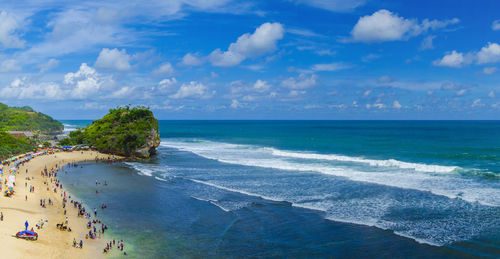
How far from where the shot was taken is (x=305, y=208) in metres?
34.1

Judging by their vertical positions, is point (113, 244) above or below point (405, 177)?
below

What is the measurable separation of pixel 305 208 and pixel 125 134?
170 ft

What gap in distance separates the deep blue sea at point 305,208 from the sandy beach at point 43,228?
2.74 m

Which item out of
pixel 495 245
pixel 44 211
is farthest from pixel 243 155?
pixel 495 245

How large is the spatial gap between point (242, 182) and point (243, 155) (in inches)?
1118

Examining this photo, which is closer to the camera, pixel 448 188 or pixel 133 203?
pixel 133 203

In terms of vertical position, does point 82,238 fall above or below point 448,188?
below

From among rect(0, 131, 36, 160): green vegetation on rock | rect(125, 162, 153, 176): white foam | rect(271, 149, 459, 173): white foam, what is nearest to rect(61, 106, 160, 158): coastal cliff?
rect(125, 162, 153, 176): white foam

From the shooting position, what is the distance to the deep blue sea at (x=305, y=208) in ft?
83.3

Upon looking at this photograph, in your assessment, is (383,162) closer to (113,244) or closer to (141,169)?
(141,169)

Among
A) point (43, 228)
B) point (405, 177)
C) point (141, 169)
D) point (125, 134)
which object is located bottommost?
point (43, 228)

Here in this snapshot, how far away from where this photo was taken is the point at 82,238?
27.5 meters

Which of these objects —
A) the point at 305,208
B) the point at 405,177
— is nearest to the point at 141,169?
the point at 305,208

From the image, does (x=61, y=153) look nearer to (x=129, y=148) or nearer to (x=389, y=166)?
(x=129, y=148)
